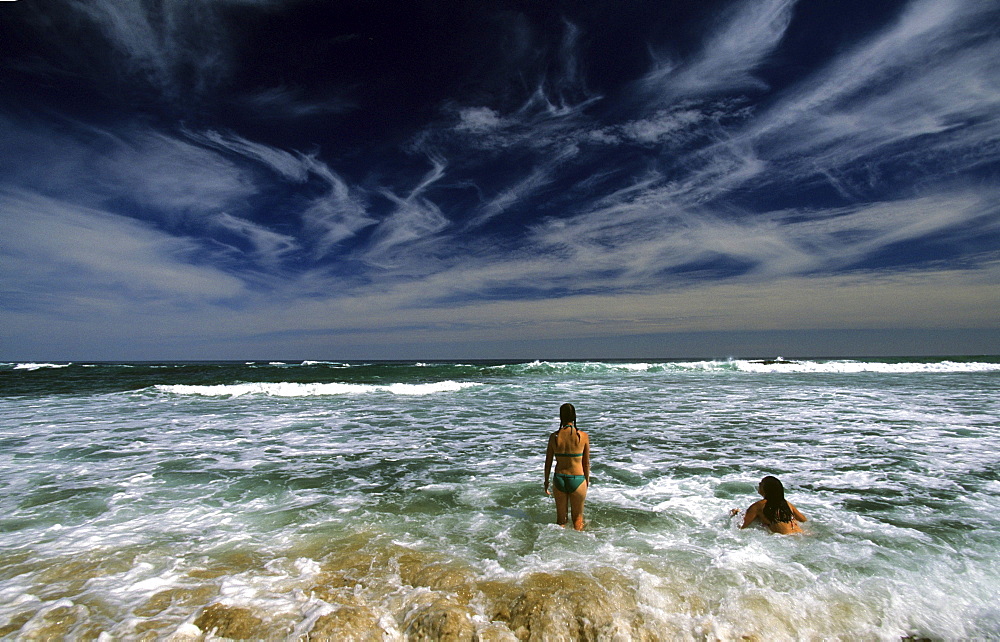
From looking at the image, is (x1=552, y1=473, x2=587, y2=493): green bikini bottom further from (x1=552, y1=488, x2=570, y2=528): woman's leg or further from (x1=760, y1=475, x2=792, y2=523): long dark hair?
(x1=760, y1=475, x2=792, y2=523): long dark hair

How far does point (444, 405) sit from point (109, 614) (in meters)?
16.3

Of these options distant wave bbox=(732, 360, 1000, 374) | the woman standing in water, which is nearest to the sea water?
the woman standing in water

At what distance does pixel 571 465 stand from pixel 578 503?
51 centimetres

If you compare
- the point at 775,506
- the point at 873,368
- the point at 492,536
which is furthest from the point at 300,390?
the point at 873,368

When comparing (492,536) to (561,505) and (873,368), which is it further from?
(873,368)

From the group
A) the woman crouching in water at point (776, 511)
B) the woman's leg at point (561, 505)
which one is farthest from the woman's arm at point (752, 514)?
the woman's leg at point (561, 505)

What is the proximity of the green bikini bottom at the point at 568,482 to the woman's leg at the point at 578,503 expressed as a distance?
0.05 meters

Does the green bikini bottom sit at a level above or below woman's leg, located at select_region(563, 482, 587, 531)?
above

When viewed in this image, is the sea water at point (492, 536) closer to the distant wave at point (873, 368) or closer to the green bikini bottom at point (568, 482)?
the green bikini bottom at point (568, 482)

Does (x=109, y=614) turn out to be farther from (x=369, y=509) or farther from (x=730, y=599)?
(x=730, y=599)

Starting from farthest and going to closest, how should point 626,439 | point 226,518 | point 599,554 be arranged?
point 626,439, point 226,518, point 599,554

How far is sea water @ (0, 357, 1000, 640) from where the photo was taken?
153 inches

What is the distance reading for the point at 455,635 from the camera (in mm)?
3676

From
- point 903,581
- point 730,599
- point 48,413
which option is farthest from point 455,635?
point 48,413
